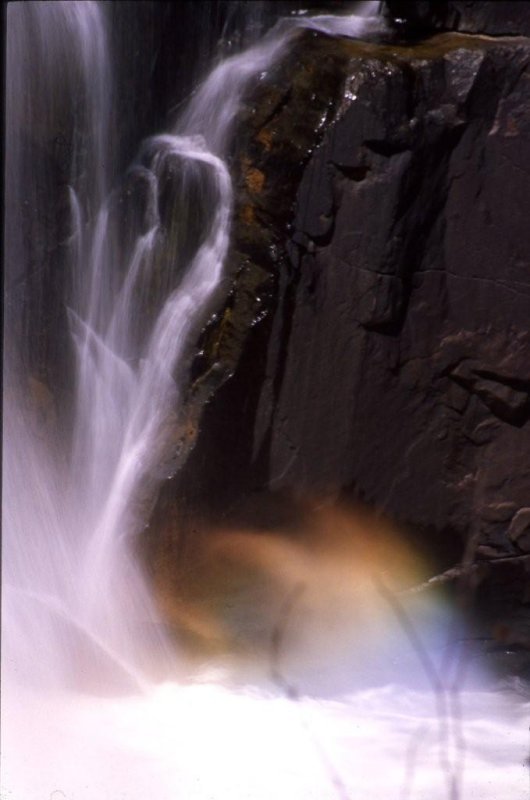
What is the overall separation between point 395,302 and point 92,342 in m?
0.99

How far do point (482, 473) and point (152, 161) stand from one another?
4.70 feet

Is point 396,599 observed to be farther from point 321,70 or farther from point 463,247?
point 321,70

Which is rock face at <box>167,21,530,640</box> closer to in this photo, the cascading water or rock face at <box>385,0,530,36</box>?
rock face at <box>385,0,530,36</box>

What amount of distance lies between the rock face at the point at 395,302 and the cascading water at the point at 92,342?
0.56 ft

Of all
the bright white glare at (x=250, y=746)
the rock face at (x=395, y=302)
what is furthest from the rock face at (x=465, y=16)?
the bright white glare at (x=250, y=746)

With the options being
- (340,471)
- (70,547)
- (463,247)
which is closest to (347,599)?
(340,471)

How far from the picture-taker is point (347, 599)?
302 cm

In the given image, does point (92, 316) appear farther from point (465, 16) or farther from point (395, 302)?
point (465, 16)

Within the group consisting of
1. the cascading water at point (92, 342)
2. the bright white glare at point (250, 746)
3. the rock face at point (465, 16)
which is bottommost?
the bright white glare at point (250, 746)

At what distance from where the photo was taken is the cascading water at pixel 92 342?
2984mm

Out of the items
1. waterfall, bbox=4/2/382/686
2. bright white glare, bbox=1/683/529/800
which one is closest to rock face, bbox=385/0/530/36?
waterfall, bbox=4/2/382/686

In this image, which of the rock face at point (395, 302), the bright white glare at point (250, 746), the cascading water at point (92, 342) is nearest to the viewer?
the bright white glare at point (250, 746)

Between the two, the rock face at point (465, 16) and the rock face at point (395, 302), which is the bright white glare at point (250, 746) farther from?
the rock face at point (465, 16)

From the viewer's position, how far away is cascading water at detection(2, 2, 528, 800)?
2984 millimetres
